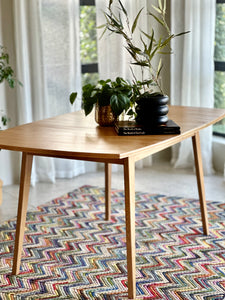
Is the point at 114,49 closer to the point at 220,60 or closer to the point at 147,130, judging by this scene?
the point at 220,60

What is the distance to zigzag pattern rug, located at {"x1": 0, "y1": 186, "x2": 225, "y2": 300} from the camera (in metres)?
2.56

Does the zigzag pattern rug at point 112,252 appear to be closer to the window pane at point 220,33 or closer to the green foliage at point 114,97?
the green foliage at point 114,97

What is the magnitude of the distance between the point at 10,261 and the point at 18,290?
0.32m

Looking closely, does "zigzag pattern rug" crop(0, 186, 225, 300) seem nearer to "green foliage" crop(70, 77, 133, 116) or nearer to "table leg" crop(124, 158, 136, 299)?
"table leg" crop(124, 158, 136, 299)

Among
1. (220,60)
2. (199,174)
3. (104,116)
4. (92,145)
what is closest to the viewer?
(92,145)

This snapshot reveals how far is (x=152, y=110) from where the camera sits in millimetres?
2615

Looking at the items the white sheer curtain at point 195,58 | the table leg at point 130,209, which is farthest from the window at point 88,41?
the table leg at point 130,209

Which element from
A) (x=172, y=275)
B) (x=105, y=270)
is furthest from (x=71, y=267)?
(x=172, y=275)

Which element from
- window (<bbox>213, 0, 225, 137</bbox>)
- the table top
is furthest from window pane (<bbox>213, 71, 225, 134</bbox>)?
the table top

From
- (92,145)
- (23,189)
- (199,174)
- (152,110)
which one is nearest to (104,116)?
(152,110)

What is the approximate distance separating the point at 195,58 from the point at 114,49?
2.19ft

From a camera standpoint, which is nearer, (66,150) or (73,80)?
(66,150)

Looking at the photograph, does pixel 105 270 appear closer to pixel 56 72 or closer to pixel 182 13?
pixel 56 72

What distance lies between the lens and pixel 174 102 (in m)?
4.57
